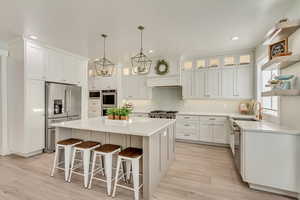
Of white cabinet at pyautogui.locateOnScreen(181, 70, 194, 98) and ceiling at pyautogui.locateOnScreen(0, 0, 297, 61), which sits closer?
ceiling at pyautogui.locateOnScreen(0, 0, 297, 61)

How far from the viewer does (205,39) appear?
334 centimetres

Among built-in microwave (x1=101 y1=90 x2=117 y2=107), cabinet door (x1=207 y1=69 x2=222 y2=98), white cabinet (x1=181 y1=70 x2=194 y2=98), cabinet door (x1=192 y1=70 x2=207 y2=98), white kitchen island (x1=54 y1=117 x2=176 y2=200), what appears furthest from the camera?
built-in microwave (x1=101 y1=90 x2=117 y2=107)

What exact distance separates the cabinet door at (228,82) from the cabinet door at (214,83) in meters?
0.13

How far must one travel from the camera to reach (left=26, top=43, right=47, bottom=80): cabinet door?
3.38 meters

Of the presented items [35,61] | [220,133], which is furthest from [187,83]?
[35,61]

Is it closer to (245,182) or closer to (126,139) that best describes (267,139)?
(245,182)

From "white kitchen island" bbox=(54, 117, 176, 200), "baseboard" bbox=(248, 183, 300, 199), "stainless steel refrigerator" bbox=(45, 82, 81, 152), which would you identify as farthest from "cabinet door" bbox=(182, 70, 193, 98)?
"stainless steel refrigerator" bbox=(45, 82, 81, 152)

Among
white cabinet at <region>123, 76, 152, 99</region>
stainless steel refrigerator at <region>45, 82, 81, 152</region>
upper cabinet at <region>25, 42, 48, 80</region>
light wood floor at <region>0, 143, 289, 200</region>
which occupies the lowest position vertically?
light wood floor at <region>0, 143, 289, 200</region>

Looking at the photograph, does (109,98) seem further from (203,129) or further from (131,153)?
(131,153)

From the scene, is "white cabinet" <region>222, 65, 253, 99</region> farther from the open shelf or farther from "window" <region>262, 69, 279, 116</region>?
the open shelf

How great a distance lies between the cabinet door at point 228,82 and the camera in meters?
4.26

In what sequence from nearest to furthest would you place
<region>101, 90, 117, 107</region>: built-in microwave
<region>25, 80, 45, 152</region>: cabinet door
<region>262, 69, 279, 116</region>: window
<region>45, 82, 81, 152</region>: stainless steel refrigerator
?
<region>262, 69, 279, 116</region>: window, <region>25, 80, 45, 152</region>: cabinet door, <region>45, 82, 81, 152</region>: stainless steel refrigerator, <region>101, 90, 117, 107</region>: built-in microwave

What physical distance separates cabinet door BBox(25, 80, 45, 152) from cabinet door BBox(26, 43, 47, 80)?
0.52 ft

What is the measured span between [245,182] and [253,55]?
3.23 m
